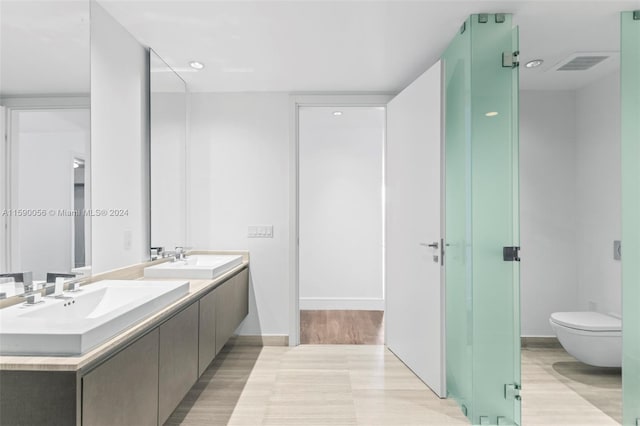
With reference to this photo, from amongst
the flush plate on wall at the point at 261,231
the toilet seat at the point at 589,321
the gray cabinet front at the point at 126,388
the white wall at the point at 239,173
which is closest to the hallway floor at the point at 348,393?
the toilet seat at the point at 589,321

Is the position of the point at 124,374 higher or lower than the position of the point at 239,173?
lower

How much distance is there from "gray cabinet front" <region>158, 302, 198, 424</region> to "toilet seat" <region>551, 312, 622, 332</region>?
8.26ft

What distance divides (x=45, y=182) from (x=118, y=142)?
0.68 m

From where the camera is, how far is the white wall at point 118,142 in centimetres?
191

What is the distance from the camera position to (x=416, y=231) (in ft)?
8.34

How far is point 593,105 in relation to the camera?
2.97 metres

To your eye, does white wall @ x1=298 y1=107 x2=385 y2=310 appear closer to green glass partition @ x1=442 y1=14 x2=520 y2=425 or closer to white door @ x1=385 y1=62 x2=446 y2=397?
Answer: white door @ x1=385 y1=62 x2=446 y2=397

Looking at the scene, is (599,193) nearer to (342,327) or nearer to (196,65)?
(342,327)

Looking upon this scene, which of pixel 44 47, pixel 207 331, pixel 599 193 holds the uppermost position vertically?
pixel 44 47

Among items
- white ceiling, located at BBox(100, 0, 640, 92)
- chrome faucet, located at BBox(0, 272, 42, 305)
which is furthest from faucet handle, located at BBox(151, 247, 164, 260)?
white ceiling, located at BBox(100, 0, 640, 92)

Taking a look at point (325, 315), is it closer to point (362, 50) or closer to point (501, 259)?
point (501, 259)

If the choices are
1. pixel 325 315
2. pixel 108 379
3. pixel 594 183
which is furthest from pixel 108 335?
pixel 594 183

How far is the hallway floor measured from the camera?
2.02 meters

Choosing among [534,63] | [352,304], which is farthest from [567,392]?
[352,304]
